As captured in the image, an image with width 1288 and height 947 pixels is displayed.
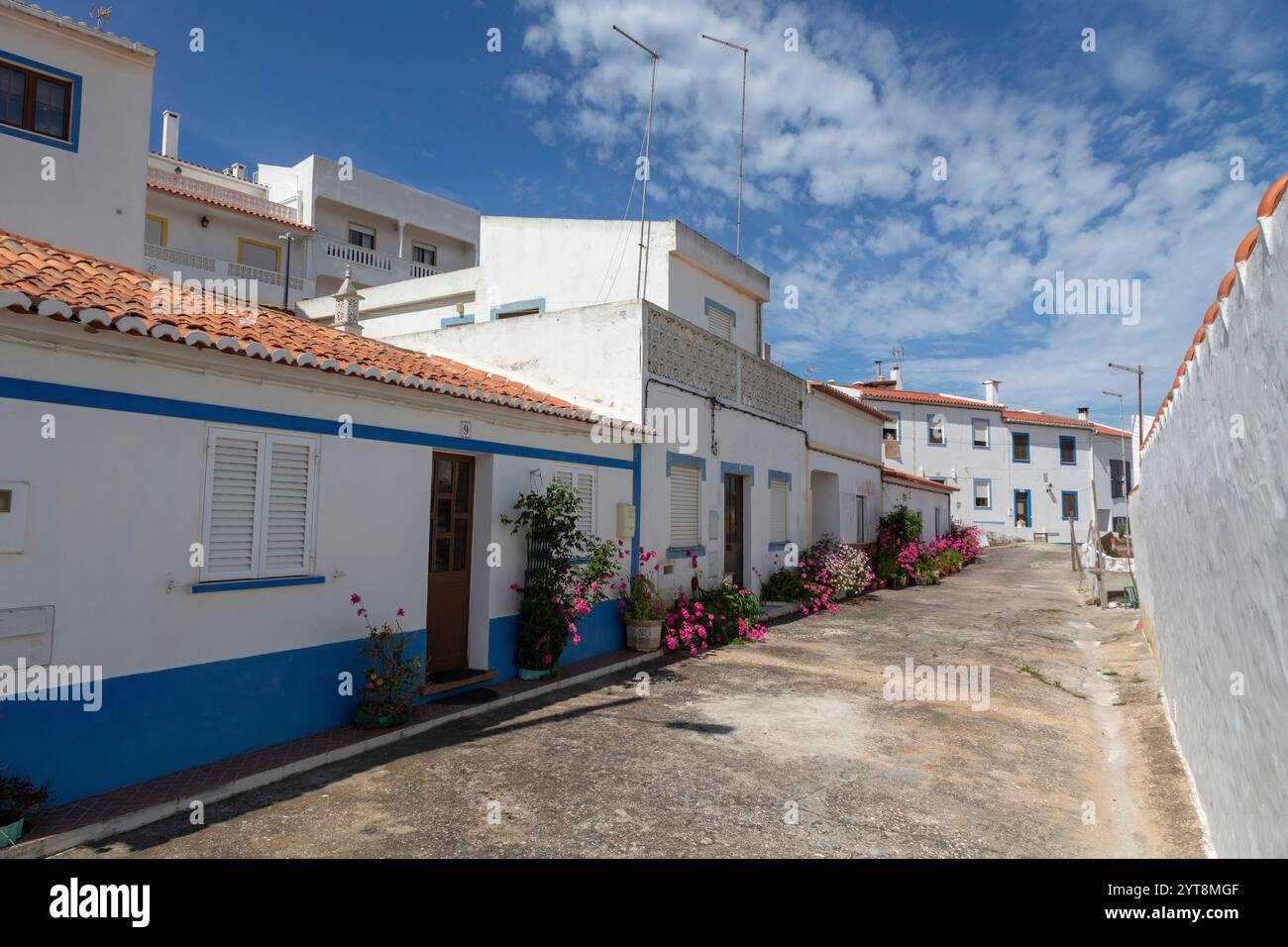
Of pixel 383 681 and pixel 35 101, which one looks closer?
pixel 383 681

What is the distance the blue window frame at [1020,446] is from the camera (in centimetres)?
3978

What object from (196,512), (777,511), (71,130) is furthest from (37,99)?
(777,511)

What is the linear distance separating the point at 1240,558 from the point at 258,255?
94.2 ft

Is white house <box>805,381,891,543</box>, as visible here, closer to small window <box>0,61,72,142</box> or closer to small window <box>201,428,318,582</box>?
small window <box>201,428,318,582</box>

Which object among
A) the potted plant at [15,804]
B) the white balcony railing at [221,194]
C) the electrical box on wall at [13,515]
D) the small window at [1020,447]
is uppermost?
the white balcony railing at [221,194]

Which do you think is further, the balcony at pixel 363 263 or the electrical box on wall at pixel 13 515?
the balcony at pixel 363 263

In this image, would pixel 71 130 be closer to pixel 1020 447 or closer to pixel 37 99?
pixel 37 99

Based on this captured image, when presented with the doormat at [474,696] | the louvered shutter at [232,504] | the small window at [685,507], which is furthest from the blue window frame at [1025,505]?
the louvered shutter at [232,504]

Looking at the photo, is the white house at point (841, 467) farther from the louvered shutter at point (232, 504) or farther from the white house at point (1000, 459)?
the white house at point (1000, 459)

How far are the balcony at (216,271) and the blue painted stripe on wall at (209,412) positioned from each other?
18986 mm

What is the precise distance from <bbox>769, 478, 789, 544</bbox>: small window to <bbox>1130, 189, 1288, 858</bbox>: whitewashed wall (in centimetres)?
970

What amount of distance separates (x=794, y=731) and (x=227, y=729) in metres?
4.88

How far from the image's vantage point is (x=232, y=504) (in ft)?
18.7
